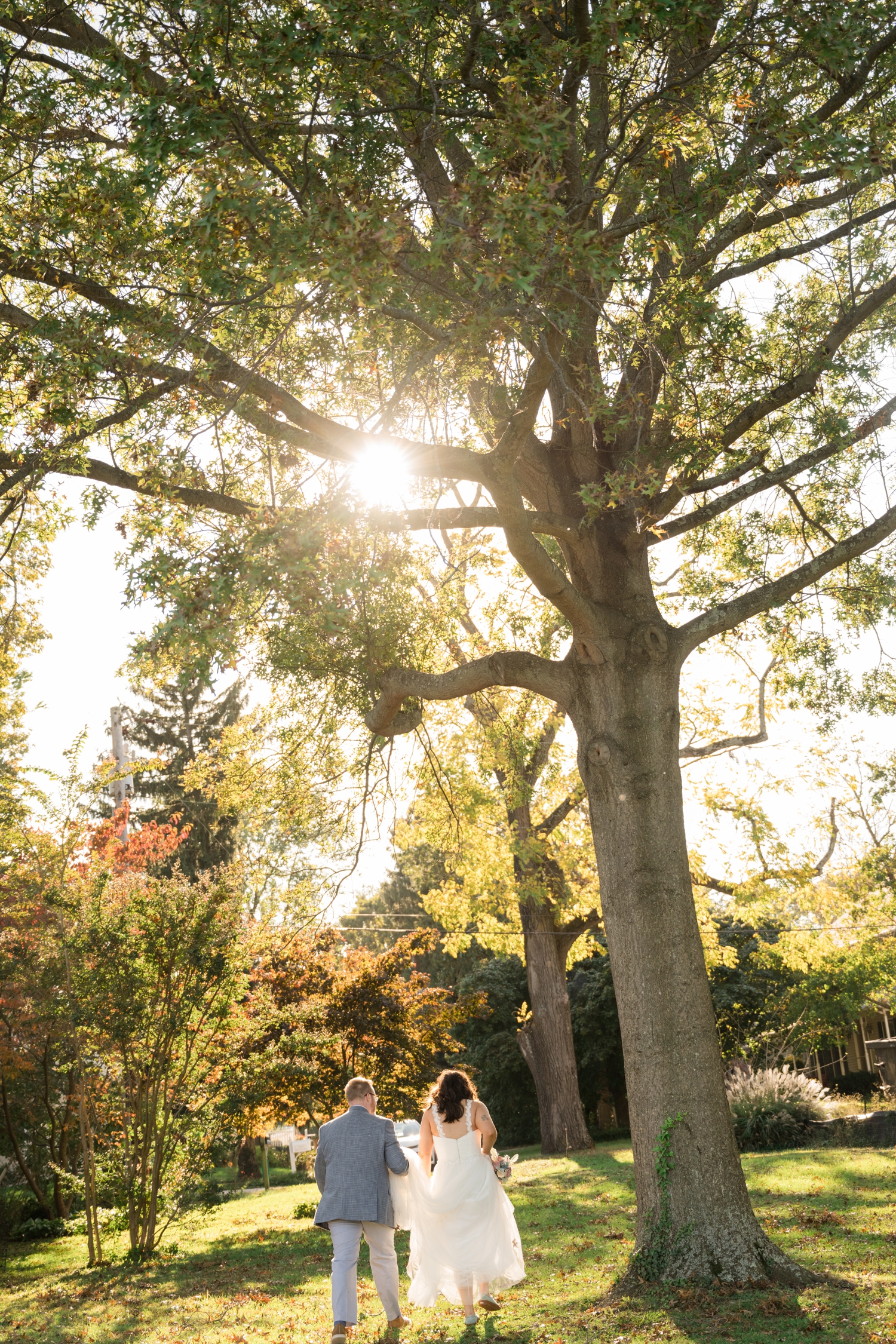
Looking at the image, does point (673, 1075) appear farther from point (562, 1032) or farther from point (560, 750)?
point (562, 1032)

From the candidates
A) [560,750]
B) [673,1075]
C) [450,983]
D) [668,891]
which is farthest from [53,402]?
[450,983]

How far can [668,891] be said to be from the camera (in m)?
8.34

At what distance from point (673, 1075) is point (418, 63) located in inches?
316

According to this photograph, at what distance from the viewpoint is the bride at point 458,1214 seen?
7859 millimetres

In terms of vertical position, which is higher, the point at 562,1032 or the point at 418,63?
the point at 418,63

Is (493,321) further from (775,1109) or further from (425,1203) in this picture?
(775,1109)

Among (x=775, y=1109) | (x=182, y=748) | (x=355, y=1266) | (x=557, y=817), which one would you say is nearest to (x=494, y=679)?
(x=355, y=1266)

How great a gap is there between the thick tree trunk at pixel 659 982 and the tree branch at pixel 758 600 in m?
0.31

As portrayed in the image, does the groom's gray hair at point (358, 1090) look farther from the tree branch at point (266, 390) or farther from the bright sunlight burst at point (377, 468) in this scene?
the tree branch at point (266, 390)

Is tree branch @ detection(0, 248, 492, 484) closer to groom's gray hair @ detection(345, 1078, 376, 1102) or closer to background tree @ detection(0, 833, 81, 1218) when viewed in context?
groom's gray hair @ detection(345, 1078, 376, 1102)

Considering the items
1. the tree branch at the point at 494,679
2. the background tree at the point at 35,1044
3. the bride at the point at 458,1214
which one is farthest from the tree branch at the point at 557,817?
the bride at the point at 458,1214

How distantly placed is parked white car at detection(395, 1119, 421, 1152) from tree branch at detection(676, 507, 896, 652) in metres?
7.78

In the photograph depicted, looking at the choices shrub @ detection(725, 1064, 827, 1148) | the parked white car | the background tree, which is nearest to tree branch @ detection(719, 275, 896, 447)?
the background tree

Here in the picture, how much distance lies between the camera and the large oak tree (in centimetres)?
663
